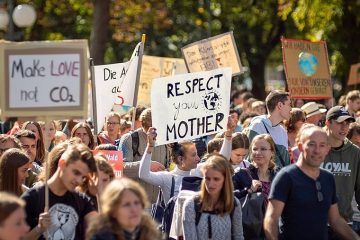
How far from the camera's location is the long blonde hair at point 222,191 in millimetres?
8211

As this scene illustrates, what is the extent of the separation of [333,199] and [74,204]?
6.33 feet

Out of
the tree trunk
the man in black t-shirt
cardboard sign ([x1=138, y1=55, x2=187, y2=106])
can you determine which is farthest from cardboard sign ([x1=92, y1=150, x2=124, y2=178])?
the tree trunk

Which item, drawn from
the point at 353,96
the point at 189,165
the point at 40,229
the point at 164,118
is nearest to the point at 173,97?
the point at 164,118

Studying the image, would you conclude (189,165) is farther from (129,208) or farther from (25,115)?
(129,208)

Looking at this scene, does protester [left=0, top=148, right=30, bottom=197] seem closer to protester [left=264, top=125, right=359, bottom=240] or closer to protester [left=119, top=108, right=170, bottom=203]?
protester [left=264, top=125, right=359, bottom=240]

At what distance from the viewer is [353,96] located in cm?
1628

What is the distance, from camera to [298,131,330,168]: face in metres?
7.90

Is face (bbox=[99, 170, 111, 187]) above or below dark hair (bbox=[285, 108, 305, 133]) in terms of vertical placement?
below

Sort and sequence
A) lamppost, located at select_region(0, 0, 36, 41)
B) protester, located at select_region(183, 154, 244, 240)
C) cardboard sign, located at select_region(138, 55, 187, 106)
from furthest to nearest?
1. lamppost, located at select_region(0, 0, 36, 41)
2. cardboard sign, located at select_region(138, 55, 187, 106)
3. protester, located at select_region(183, 154, 244, 240)

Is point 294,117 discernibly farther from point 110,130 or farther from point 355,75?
point 355,75

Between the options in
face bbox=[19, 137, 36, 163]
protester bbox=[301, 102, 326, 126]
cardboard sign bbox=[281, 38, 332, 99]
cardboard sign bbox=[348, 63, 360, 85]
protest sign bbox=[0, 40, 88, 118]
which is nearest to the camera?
protest sign bbox=[0, 40, 88, 118]

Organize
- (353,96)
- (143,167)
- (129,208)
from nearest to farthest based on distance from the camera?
(129,208) → (143,167) → (353,96)

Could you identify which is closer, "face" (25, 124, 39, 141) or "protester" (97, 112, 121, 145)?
"face" (25, 124, 39, 141)

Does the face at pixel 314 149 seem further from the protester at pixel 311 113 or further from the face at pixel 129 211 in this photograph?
the protester at pixel 311 113
